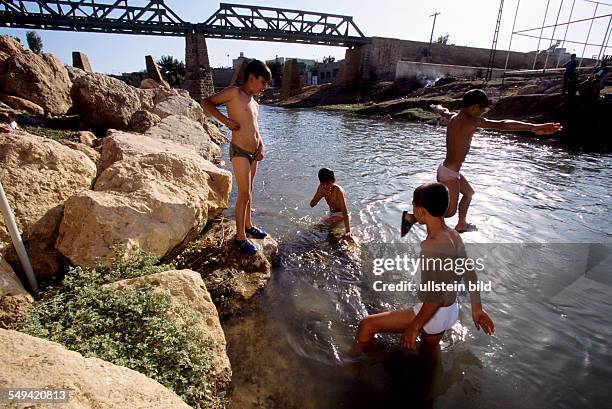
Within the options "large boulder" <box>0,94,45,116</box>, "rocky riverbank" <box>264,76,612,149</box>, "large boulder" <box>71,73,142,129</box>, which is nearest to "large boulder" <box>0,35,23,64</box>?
"large boulder" <box>0,94,45,116</box>

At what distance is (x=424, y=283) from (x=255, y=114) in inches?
97.8

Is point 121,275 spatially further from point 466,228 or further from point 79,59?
point 79,59

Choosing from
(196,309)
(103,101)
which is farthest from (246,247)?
(103,101)

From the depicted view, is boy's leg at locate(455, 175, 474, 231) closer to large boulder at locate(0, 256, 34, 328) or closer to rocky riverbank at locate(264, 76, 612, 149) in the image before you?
large boulder at locate(0, 256, 34, 328)

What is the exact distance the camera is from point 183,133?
7.01m

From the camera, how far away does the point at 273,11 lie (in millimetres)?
30953

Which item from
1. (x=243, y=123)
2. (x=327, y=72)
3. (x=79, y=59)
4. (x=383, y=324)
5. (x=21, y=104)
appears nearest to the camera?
(x=383, y=324)

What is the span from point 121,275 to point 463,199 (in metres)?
4.22

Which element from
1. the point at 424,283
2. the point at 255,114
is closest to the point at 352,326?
the point at 424,283

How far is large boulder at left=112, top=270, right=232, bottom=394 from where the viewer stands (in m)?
2.05

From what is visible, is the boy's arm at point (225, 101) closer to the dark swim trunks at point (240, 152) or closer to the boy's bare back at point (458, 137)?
the dark swim trunks at point (240, 152)

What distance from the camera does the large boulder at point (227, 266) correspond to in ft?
9.64

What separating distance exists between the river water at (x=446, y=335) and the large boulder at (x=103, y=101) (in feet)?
13.8

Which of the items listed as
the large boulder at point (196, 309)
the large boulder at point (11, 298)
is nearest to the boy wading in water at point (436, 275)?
the large boulder at point (196, 309)
